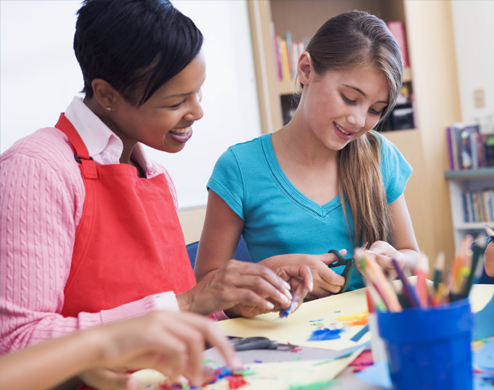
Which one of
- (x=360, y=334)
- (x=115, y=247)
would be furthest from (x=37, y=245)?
(x=360, y=334)

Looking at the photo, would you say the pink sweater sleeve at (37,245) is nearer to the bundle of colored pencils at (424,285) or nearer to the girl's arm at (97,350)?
the girl's arm at (97,350)

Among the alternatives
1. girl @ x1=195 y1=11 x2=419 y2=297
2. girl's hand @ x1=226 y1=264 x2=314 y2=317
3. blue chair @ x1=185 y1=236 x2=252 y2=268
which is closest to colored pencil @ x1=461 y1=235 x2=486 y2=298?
girl's hand @ x1=226 y1=264 x2=314 y2=317

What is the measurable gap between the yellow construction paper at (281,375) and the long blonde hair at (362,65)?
0.63 meters

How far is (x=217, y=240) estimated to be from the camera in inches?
48.7

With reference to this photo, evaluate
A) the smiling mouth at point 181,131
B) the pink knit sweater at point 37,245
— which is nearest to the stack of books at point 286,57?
the smiling mouth at point 181,131

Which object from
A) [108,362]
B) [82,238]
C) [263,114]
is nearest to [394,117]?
[263,114]

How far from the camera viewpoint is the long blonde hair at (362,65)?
1.18 meters

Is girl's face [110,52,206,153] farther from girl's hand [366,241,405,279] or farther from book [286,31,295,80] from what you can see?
book [286,31,295,80]

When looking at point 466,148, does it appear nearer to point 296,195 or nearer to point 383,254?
point 296,195

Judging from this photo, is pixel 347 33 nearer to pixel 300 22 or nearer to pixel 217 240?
pixel 217 240

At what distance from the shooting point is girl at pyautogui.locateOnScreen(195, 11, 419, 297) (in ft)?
3.87

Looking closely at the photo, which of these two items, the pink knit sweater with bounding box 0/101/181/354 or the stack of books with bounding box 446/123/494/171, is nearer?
the pink knit sweater with bounding box 0/101/181/354

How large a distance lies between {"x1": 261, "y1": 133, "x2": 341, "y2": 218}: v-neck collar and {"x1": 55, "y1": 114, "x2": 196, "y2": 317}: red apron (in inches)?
15.1

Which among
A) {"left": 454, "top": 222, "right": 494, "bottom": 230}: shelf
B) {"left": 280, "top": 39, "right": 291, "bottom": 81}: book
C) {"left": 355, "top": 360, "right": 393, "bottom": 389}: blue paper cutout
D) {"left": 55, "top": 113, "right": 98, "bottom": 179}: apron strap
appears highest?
{"left": 280, "top": 39, "right": 291, "bottom": 81}: book
